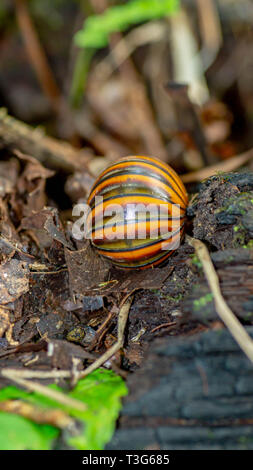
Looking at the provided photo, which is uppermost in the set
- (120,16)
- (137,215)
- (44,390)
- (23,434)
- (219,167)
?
(120,16)

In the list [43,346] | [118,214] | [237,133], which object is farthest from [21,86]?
[43,346]

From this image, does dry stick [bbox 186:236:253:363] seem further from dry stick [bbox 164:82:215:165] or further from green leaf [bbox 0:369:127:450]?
dry stick [bbox 164:82:215:165]

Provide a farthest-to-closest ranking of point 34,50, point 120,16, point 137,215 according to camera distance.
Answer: point 34,50
point 120,16
point 137,215

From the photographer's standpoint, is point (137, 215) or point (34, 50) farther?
point (34, 50)

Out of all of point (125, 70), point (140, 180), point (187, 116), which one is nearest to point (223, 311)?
point (140, 180)

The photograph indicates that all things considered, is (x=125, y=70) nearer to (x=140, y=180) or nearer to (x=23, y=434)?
(x=140, y=180)

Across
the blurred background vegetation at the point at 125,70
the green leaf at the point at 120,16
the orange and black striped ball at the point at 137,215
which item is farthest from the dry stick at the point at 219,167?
the green leaf at the point at 120,16

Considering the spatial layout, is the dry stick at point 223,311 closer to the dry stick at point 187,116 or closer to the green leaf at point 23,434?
the green leaf at point 23,434
